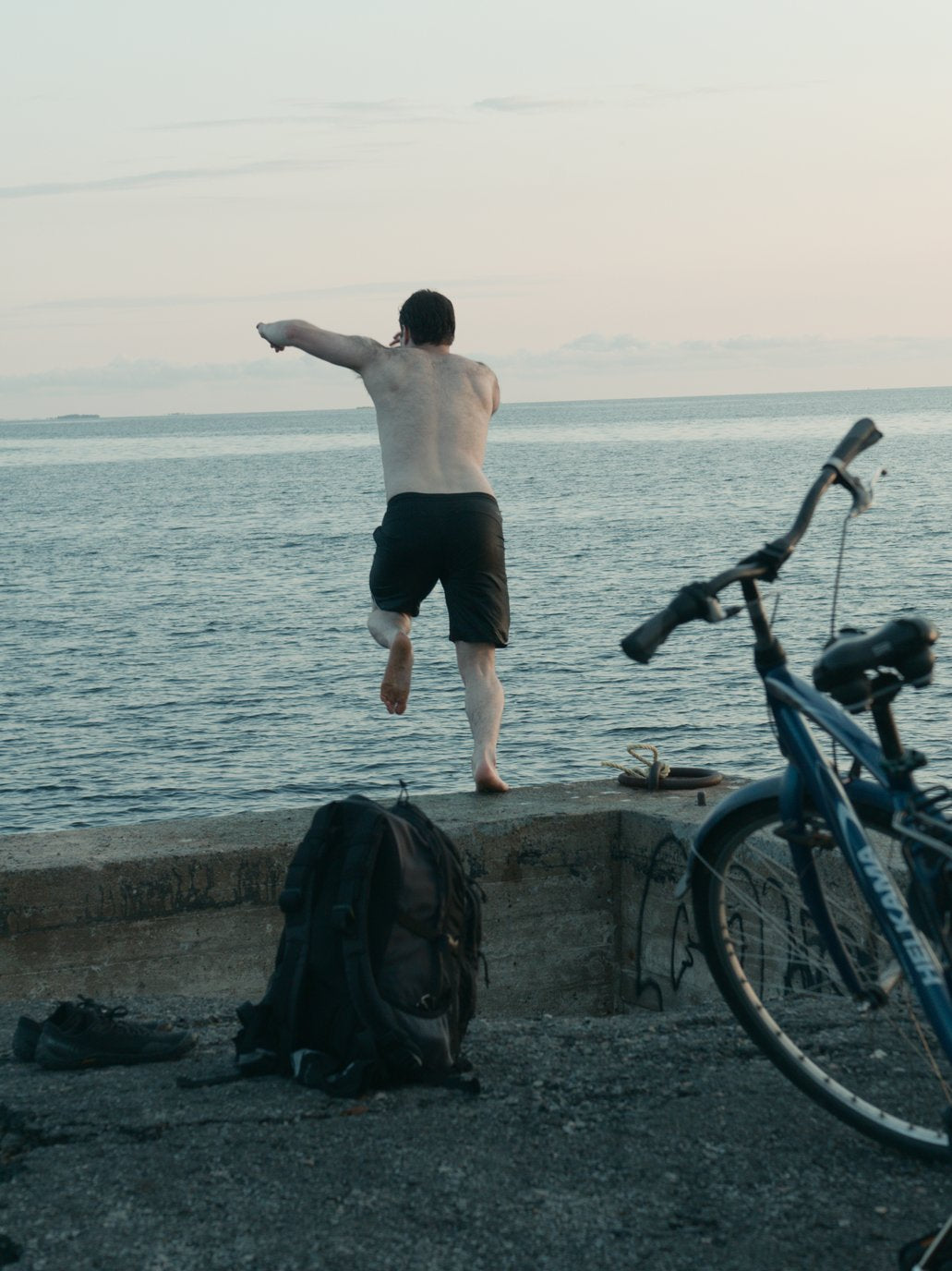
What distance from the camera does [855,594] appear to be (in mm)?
36375

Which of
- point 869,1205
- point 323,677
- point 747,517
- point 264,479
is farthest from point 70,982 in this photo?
point 264,479

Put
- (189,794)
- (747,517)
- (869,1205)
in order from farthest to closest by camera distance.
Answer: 1. (747,517)
2. (189,794)
3. (869,1205)

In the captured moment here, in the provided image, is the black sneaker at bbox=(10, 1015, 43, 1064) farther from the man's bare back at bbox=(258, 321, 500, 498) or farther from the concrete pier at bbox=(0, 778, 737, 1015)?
the man's bare back at bbox=(258, 321, 500, 498)

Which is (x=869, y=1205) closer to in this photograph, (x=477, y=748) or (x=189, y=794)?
(x=477, y=748)

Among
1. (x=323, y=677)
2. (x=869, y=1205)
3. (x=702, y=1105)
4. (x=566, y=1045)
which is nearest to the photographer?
(x=869, y=1205)

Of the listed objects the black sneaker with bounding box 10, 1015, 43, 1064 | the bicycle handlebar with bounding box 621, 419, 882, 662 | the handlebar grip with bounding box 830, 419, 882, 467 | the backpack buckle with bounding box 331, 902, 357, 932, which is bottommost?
the black sneaker with bounding box 10, 1015, 43, 1064

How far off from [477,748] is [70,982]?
6.24ft

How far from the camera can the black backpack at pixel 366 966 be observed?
3678 millimetres

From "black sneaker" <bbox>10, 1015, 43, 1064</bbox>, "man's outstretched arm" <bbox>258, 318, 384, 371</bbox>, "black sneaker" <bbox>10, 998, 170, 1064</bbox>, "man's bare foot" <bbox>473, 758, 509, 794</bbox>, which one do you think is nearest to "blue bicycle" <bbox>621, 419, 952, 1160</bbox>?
"black sneaker" <bbox>10, 998, 170, 1064</bbox>

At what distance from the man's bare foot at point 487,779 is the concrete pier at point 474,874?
0.05 metres

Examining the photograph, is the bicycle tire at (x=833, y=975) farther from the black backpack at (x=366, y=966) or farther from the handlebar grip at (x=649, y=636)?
the black backpack at (x=366, y=966)

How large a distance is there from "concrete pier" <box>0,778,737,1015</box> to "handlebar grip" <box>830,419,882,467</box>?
2541 millimetres

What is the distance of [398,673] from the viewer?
5.63m

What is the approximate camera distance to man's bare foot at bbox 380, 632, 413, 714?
18.5 feet
